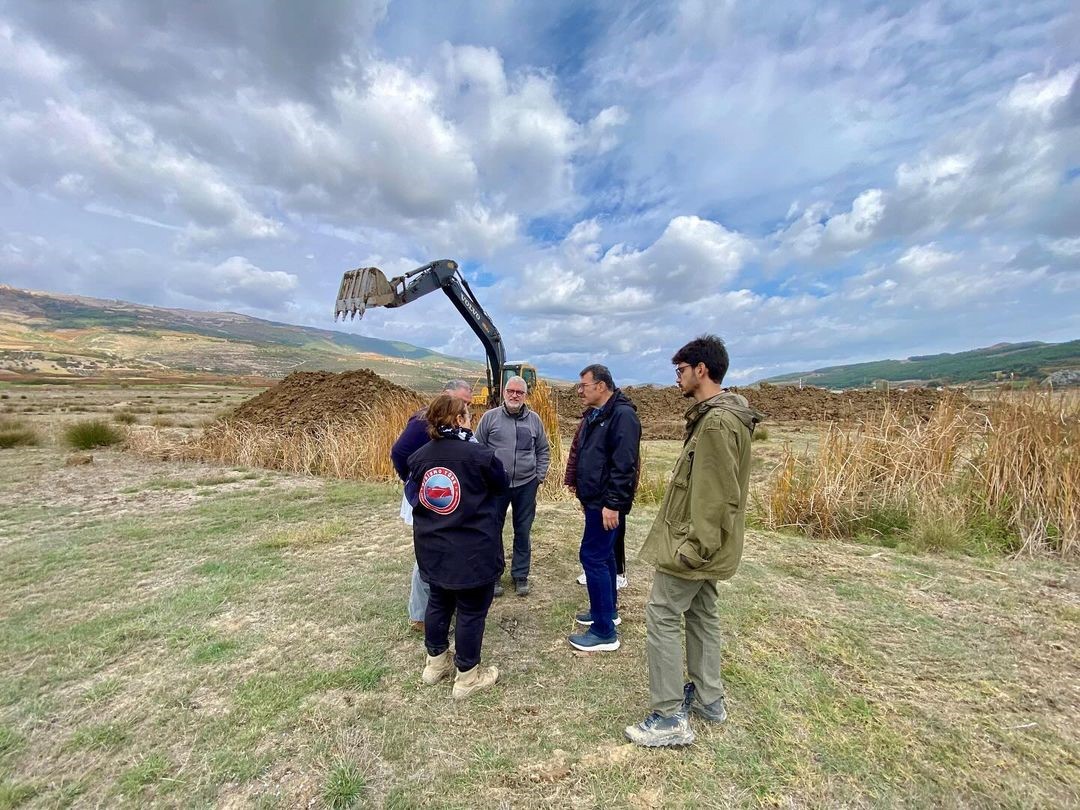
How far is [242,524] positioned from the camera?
246 inches

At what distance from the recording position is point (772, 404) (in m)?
21.3

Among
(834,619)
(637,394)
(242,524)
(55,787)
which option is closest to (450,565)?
(55,787)

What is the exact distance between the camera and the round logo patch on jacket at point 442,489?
8.49ft

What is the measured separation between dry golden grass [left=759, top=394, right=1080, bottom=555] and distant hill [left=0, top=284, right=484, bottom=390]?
13.6 metres

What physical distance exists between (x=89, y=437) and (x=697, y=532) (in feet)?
50.0

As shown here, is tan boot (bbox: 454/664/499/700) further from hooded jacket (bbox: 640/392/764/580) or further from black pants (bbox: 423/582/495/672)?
hooded jacket (bbox: 640/392/764/580)

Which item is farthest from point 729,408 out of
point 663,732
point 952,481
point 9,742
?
point 952,481

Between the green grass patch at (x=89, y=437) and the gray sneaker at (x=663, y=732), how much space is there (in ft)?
48.5

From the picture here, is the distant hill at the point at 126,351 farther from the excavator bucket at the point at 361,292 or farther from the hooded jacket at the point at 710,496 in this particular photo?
the hooded jacket at the point at 710,496

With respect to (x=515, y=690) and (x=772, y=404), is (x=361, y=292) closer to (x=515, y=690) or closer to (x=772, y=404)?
(x=515, y=690)

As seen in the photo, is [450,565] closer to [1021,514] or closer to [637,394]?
[1021,514]

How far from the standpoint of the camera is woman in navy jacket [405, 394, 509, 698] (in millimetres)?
2602

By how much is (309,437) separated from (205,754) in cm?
883

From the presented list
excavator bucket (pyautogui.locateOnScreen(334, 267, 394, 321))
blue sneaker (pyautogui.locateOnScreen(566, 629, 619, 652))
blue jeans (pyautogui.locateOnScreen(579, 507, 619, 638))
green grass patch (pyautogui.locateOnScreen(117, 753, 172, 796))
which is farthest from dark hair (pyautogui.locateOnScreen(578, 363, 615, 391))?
excavator bucket (pyautogui.locateOnScreen(334, 267, 394, 321))
